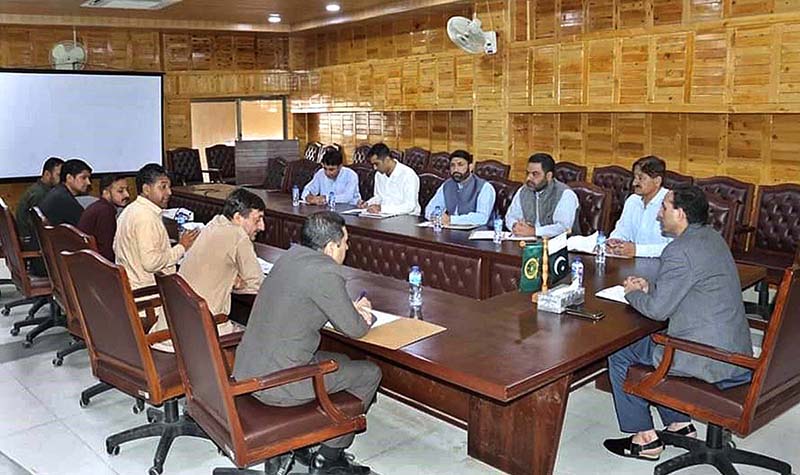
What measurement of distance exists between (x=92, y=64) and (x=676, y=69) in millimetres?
8184

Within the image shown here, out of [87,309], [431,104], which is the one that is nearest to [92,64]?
[431,104]

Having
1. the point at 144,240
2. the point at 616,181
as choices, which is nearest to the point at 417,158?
the point at 616,181

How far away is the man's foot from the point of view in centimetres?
335

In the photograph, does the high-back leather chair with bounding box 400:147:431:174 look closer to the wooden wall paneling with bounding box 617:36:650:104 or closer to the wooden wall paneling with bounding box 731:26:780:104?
the wooden wall paneling with bounding box 617:36:650:104

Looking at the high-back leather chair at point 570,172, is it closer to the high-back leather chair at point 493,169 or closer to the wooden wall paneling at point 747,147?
the high-back leather chair at point 493,169

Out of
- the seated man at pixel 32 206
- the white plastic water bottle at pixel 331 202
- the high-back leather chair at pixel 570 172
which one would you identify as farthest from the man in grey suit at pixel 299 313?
the high-back leather chair at pixel 570 172

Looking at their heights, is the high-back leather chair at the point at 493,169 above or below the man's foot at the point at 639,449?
above

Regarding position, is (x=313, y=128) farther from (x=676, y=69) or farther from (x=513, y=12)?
(x=676, y=69)

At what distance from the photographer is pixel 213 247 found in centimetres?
334

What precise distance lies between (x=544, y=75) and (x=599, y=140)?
37.2 inches

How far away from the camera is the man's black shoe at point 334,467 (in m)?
3.10

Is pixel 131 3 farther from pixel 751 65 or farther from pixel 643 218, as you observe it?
pixel 751 65

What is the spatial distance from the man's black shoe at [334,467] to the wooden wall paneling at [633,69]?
5.20m

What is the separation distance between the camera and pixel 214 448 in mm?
3496
